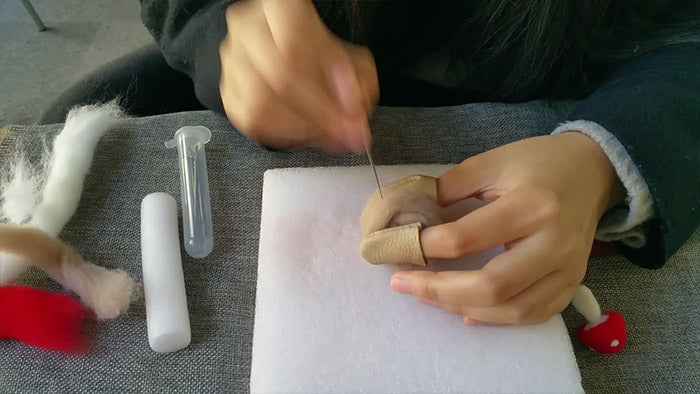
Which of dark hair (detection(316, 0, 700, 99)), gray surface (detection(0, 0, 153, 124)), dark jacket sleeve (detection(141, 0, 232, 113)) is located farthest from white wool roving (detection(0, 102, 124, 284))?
gray surface (detection(0, 0, 153, 124))

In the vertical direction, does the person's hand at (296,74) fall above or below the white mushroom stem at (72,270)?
above

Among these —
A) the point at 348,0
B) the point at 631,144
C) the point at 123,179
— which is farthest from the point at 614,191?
the point at 123,179

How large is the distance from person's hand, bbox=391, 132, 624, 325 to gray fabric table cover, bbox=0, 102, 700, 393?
7 cm

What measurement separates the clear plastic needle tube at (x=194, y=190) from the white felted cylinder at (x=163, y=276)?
0.01 metres

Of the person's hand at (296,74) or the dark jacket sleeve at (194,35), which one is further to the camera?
the dark jacket sleeve at (194,35)

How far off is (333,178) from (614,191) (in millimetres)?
262

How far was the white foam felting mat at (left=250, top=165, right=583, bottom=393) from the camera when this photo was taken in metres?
0.43

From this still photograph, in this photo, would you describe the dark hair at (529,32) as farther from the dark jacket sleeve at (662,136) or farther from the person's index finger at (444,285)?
the person's index finger at (444,285)

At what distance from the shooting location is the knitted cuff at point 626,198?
18.8 inches

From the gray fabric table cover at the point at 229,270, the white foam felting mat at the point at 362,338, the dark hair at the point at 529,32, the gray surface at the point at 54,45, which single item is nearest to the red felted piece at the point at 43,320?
the gray fabric table cover at the point at 229,270

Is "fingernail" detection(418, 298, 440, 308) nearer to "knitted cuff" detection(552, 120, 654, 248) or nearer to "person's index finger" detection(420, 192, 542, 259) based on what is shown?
"person's index finger" detection(420, 192, 542, 259)

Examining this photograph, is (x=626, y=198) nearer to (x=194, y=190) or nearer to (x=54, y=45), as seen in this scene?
(x=194, y=190)

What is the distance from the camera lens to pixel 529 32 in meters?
0.56

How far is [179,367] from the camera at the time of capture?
448mm
